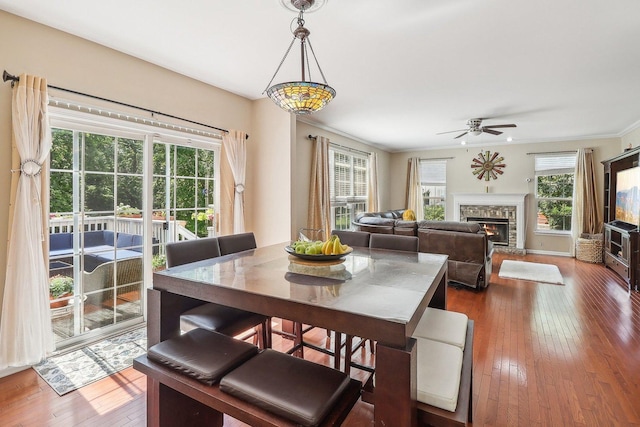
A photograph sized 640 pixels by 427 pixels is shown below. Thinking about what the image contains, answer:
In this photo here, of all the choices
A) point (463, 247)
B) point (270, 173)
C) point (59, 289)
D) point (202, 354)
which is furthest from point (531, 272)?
point (59, 289)

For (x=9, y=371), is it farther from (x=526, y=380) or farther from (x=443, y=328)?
(x=526, y=380)

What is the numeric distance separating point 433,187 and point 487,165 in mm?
1336

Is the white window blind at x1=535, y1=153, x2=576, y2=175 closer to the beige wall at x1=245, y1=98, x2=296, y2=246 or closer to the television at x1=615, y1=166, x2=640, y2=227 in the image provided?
the television at x1=615, y1=166, x2=640, y2=227

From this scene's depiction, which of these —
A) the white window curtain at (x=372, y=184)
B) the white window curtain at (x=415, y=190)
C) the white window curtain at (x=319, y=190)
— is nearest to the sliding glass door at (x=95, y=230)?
the white window curtain at (x=319, y=190)

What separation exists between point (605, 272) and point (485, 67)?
14.8 feet

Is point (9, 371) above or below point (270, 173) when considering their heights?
below

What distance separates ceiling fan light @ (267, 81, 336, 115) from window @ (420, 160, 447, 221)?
6819 mm

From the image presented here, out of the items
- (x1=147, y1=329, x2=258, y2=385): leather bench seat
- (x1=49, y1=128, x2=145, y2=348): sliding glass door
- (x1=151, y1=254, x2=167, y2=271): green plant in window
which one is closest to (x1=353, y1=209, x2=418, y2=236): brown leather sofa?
(x1=151, y1=254, x2=167, y2=271): green plant in window

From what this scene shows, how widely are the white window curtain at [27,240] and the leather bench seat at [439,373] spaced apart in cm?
267

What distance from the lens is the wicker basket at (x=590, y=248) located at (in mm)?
5863

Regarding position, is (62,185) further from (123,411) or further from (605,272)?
(605,272)

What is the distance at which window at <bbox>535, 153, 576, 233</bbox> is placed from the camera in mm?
6689

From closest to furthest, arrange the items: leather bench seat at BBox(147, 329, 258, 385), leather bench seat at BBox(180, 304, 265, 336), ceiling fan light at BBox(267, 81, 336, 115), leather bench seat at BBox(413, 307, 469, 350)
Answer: leather bench seat at BBox(147, 329, 258, 385) → leather bench seat at BBox(413, 307, 469, 350) → ceiling fan light at BBox(267, 81, 336, 115) → leather bench seat at BBox(180, 304, 265, 336)

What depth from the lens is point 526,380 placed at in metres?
2.18
